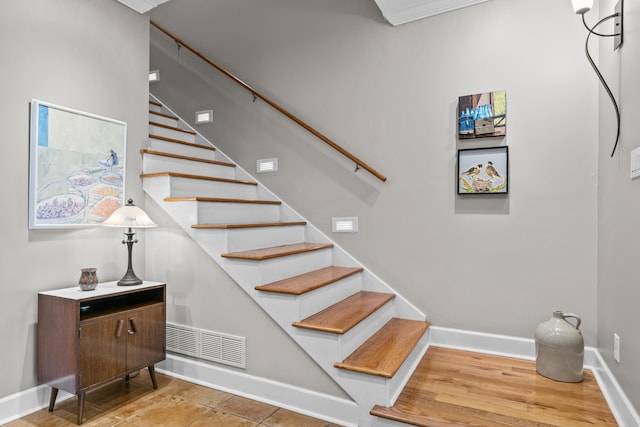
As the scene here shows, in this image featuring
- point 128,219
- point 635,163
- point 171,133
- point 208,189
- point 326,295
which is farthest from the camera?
point 171,133

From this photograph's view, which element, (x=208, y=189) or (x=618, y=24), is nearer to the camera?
(x=618, y=24)

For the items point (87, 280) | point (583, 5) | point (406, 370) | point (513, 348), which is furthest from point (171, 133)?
point (513, 348)

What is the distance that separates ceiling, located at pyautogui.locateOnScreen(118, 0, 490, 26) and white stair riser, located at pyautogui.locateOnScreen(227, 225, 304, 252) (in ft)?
6.48

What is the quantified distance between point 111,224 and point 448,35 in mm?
2843

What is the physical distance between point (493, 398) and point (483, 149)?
1.70m

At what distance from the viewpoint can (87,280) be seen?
2352 millimetres

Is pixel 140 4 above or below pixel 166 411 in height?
above

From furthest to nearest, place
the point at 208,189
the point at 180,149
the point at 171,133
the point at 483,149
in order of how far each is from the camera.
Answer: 1. the point at 171,133
2. the point at 180,149
3. the point at 208,189
4. the point at 483,149

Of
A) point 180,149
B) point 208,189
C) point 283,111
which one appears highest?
point 283,111

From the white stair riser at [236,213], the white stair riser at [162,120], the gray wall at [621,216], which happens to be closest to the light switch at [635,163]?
the gray wall at [621,216]

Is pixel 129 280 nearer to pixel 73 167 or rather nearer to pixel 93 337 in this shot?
pixel 93 337

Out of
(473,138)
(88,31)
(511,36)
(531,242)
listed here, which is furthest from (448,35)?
(88,31)

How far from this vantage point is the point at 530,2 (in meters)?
2.71

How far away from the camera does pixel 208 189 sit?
3.27 metres
